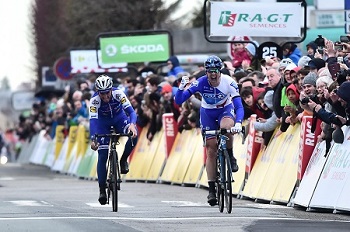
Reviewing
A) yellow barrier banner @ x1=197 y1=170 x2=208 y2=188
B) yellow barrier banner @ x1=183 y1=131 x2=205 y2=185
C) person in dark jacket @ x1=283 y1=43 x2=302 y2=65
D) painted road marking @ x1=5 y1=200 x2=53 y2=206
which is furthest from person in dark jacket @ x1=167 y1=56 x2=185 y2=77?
painted road marking @ x1=5 y1=200 x2=53 y2=206

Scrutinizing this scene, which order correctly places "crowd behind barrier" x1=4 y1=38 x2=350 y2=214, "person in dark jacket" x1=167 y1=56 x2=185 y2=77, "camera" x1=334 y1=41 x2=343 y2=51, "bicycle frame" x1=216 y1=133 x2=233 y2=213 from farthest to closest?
"person in dark jacket" x1=167 y1=56 x2=185 y2=77 → "camera" x1=334 y1=41 x2=343 y2=51 → "crowd behind barrier" x1=4 y1=38 x2=350 y2=214 → "bicycle frame" x1=216 y1=133 x2=233 y2=213

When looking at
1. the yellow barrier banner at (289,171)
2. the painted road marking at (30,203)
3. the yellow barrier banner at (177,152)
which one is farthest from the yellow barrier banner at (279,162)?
the yellow barrier banner at (177,152)

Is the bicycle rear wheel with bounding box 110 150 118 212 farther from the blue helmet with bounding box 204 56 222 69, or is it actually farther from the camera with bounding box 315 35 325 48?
the camera with bounding box 315 35 325 48

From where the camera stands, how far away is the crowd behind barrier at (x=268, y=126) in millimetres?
18469

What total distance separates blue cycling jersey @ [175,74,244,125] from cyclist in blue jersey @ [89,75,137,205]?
100cm

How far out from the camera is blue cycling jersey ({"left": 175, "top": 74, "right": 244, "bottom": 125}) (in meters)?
18.7

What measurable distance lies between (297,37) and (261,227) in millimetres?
11187

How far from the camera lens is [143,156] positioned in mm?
30000

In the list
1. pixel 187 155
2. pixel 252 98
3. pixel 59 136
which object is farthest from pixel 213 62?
pixel 59 136

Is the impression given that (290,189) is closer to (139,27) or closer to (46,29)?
(139,27)

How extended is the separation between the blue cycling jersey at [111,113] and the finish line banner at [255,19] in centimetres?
628

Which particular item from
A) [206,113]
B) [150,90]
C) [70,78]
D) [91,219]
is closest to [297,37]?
[150,90]

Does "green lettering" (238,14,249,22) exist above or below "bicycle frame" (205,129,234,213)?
above

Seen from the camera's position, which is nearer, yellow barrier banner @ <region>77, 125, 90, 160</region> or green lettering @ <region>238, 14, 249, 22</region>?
green lettering @ <region>238, 14, 249, 22</region>
